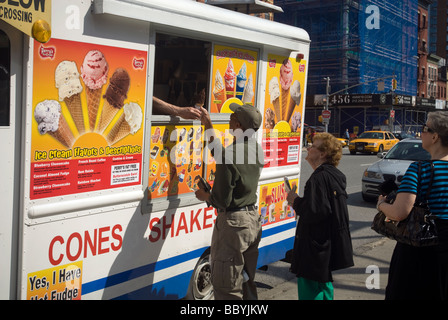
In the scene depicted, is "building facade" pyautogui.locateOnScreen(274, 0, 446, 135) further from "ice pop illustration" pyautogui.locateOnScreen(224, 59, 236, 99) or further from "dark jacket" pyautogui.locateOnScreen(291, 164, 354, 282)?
"dark jacket" pyautogui.locateOnScreen(291, 164, 354, 282)

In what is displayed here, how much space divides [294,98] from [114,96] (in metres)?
2.74

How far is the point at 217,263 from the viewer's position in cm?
421

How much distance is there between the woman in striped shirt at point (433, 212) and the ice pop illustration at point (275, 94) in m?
2.25

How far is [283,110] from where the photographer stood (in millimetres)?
5902

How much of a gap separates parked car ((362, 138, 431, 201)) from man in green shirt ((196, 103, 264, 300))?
8.77 metres

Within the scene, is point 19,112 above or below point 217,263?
above

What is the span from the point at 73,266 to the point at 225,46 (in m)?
2.47

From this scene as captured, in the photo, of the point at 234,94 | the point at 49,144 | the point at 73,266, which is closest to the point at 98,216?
the point at 73,266

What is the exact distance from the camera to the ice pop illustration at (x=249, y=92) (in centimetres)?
530

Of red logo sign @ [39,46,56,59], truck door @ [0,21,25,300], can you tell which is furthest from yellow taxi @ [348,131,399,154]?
truck door @ [0,21,25,300]

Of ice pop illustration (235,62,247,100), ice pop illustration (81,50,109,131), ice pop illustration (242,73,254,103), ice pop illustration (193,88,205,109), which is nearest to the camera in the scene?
ice pop illustration (81,50,109,131)

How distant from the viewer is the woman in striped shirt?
3.50 metres
